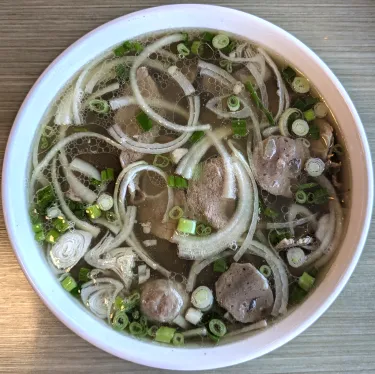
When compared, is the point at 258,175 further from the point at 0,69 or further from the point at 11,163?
the point at 0,69

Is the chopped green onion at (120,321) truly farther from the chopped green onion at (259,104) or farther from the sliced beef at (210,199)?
the chopped green onion at (259,104)

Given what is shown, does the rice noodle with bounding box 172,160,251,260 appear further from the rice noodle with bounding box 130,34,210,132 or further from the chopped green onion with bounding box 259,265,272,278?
the rice noodle with bounding box 130,34,210,132

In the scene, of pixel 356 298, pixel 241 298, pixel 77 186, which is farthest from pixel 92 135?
pixel 356 298

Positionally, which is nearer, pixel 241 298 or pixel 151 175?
pixel 241 298

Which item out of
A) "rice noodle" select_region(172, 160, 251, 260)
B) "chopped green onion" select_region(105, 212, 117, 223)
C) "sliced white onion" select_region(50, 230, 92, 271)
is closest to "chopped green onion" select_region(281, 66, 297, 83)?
"rice noodle" select_region(172, 160, 251, 260)

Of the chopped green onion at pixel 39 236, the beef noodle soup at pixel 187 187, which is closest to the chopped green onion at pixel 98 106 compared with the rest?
the beef noodle soup at pixel 187 187
